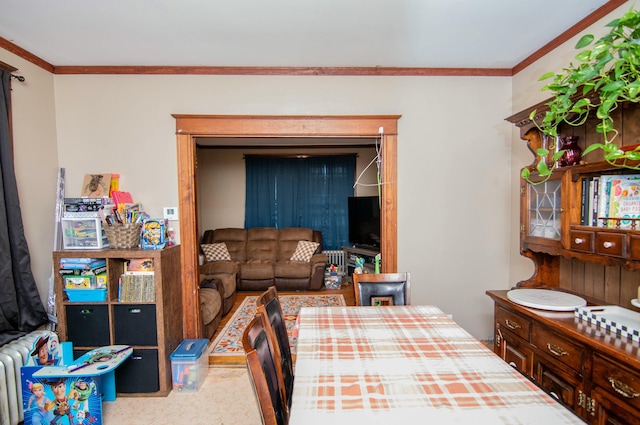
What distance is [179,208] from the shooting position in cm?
253

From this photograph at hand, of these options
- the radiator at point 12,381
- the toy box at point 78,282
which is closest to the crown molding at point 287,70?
the toy box at point 78,282

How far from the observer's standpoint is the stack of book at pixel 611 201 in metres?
1.49

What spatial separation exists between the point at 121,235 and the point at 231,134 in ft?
3.79

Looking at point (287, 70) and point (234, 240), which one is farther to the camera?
point (234, 240)

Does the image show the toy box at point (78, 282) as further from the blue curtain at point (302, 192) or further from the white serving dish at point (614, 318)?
the blue curtain at point (302, 192)

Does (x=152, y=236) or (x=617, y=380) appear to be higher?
(x=152, y=236)

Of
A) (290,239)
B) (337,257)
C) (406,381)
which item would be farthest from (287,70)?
(337,257)

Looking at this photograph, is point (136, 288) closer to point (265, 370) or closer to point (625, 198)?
point (265, 370)

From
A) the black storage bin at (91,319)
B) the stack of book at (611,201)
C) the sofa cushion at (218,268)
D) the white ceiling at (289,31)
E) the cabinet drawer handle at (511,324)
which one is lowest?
the sofa cushion at (218,268)

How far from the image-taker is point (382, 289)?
209cm

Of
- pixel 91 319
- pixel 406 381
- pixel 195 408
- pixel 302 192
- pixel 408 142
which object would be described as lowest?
pixel 195 408

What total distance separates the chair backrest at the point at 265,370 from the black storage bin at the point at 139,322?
1.48 meters

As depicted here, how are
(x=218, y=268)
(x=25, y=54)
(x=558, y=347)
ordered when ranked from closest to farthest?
(x=558, y=347) < (x=25, y=54) < (x=218, y=268)

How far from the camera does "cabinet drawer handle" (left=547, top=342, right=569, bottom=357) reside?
1514 mm
